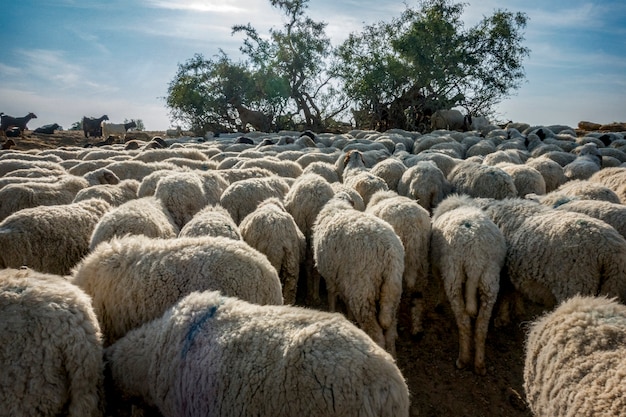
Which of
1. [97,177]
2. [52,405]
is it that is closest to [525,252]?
[52,405]

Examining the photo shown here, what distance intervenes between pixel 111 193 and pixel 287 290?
346 centimetres

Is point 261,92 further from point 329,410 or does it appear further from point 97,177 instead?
point 329,410

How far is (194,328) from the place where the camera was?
2.55 metres

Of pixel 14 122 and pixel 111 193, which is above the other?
pixel 14 122

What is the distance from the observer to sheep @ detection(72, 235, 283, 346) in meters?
3.36

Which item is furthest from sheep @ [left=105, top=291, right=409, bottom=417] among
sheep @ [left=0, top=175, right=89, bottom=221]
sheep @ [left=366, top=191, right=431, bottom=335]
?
sheep @ [left=0, top=175, right=89, bottom=221]

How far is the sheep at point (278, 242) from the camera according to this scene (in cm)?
473

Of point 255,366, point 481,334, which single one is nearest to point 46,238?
point 255,366

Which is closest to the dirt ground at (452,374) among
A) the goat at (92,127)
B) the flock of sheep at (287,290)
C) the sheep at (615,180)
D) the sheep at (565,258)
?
the flock of sheep at (287,290)

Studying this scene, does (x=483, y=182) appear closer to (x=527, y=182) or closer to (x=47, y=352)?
(x=527, y=182)

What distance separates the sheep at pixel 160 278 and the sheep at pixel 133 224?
2.86ft

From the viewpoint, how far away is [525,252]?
4.42 meters

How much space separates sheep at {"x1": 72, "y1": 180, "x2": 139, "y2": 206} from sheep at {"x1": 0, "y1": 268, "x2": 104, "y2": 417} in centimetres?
369

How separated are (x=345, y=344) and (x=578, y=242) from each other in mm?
3052
